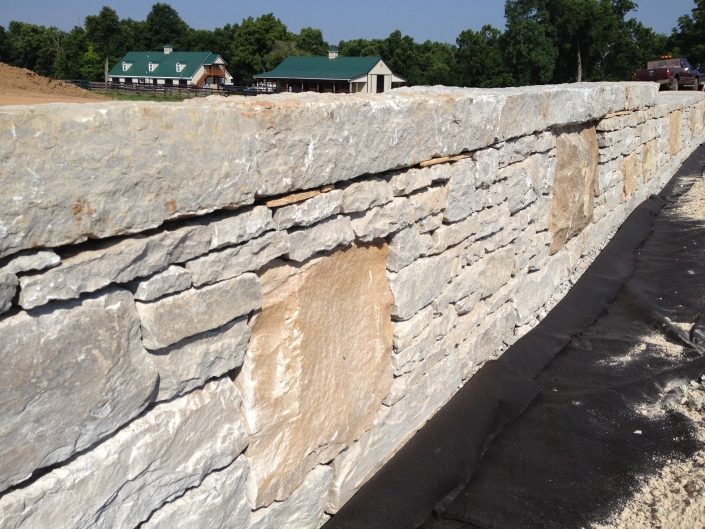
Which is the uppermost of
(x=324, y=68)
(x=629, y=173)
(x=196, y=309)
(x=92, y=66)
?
(x=92, y=66)

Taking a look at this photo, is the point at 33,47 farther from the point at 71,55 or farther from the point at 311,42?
the point at 311,42

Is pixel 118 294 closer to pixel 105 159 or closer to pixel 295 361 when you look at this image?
pixel 105 159

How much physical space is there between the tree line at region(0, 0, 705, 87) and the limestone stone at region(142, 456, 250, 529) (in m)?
43.6

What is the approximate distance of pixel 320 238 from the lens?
7.38ft

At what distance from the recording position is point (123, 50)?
55531mm

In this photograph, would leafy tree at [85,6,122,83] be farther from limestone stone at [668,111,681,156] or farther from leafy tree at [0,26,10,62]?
limestone stone at [668,111,681,156]

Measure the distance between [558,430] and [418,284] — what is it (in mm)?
1090

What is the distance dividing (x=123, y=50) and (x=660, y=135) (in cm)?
5562

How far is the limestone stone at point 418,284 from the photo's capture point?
276cm

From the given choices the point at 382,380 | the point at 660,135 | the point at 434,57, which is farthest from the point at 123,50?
the point at 382,380

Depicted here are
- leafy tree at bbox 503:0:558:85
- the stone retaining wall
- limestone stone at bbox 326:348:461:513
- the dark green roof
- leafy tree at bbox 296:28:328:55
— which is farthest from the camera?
leafy tree at bbox 296:28:328:55

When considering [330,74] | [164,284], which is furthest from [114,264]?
[330,74]

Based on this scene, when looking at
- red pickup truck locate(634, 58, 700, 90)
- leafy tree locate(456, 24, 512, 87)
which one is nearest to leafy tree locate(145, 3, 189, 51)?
leafy tree locate(456, 24, 512, 87)

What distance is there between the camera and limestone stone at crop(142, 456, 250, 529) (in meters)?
1.84
